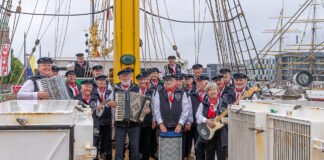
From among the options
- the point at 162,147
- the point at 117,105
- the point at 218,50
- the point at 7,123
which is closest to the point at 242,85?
the point at 162,147

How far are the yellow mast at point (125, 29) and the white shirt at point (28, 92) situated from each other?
2118mm

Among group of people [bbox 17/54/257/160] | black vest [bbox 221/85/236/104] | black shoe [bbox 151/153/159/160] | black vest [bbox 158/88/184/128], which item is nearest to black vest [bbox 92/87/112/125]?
group of people [bbox 17/54/257/160]

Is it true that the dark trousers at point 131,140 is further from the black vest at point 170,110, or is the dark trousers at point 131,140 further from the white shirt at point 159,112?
the black vest at point 170,110

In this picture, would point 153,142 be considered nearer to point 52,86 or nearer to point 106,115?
point 106,115

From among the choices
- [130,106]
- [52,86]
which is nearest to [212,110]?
[130,106]

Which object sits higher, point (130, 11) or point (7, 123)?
point (130, 11)

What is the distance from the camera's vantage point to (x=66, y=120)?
9.08ft

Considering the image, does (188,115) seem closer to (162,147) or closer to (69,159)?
(162,147)

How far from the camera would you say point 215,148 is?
548cm

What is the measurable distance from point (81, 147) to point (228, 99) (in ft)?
11.0

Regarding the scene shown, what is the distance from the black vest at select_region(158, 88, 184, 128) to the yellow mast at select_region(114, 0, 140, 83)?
4.42 feet

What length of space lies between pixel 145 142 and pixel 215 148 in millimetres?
1490

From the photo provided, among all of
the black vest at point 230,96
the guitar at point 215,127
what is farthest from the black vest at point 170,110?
the black vest at point 230,96

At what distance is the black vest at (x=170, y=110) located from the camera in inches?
226
